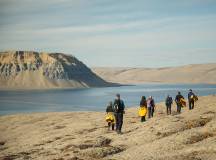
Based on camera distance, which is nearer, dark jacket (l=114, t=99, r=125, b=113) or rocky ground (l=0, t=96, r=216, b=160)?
rocky ground (l=0, t=96, r=216, b=160)

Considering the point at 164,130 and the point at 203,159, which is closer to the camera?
the point at 203,159

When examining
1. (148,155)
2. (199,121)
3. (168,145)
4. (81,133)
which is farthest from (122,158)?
(81,133)

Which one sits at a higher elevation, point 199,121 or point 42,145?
point 199,121

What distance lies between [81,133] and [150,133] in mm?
8923

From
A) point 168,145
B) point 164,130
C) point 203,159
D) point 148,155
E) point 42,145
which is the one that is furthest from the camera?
point 42,145

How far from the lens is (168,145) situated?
23.8 m

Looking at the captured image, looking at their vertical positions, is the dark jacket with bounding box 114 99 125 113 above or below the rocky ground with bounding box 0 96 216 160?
above

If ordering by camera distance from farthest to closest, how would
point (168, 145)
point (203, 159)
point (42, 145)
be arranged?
point (42, 145)
point (168, 145)
point (203, 159)

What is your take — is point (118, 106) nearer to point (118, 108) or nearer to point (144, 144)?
point (118, 108)

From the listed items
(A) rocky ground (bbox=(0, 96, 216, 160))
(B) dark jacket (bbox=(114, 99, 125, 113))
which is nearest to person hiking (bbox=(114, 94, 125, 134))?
(B) dark jacket (bbox=(114, 99, 125, 113))

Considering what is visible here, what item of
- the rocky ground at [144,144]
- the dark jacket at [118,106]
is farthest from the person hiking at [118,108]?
the rocky ground at [144,144]

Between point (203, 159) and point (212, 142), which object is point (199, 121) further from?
point (203, 159)

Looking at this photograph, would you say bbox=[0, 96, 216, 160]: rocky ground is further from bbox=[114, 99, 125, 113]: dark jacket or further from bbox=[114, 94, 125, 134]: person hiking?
bbox=[114, 99, 125, 113]: dark jacket

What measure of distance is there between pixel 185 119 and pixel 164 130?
3679mm
